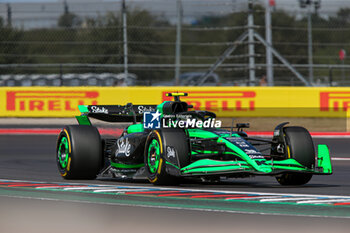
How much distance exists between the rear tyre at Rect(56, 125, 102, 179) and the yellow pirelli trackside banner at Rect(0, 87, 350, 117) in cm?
1158

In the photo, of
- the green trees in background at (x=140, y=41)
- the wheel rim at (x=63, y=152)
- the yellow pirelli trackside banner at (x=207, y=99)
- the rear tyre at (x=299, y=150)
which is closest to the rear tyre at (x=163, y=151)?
the rear tyre at (x=299, y=150)

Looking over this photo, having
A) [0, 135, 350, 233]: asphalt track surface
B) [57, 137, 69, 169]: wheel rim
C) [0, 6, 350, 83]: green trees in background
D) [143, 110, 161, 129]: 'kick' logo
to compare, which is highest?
[0, 6, 350, 83]: green trees in background

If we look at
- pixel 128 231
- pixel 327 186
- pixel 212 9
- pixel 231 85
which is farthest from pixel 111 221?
pixel 231 85

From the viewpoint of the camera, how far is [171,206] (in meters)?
8.47

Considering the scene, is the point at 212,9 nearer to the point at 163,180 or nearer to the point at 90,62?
the point at 90,62

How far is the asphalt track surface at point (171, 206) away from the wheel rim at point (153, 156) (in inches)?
12.5

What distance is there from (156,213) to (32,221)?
121 cm

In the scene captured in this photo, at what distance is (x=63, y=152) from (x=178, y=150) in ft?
8.51

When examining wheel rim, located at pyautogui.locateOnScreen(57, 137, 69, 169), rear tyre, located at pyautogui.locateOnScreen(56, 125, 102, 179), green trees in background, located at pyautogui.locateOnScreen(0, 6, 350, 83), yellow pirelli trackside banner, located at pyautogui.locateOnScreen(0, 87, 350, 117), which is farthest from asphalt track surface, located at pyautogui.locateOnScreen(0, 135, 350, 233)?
green trees in background, located at pyautogui.locateOnScreen(0, 6, 350, 83)

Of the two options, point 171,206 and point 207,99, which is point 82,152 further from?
point 207,99

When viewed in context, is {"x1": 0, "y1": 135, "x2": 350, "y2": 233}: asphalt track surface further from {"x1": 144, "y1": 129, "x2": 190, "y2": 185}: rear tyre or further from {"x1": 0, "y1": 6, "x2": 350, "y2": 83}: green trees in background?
{"x1": 0, "y1": 6, "x2": 350, "y2": 83}: green trees in background

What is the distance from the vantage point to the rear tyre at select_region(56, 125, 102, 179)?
1141 centimetres

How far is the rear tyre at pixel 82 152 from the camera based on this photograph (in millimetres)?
11414

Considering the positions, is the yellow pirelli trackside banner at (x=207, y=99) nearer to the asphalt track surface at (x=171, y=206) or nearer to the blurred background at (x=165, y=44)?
the blurred background at (x=165, y=44)
